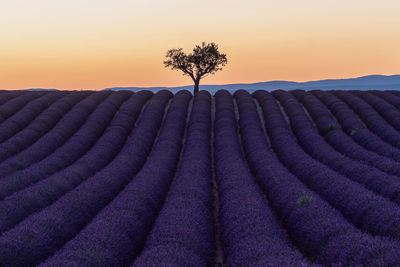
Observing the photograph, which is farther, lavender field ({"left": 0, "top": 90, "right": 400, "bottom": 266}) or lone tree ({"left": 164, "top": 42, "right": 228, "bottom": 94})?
lone tree ({"left": 164, "top": 42, "right": 228, "bottom": 94})

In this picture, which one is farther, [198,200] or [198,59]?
[198,59]

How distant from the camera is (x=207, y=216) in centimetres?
810

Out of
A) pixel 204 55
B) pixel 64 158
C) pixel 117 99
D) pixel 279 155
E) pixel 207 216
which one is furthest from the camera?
pixel 204 55

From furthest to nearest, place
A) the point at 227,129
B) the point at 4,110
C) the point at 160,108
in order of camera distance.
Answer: the point at 160,108
the point at 4,110
the point at 227,129

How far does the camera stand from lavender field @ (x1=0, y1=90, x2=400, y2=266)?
224 inches

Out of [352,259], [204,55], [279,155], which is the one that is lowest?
[279,155]

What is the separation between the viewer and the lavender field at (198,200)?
569 cm

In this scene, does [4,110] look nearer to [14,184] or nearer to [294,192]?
[14,184]

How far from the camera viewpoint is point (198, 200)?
8641 mm

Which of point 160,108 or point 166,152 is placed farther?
point 160,108

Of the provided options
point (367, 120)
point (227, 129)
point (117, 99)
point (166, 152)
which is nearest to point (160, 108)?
point (117, 99)

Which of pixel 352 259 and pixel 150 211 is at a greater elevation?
pixel 352 259

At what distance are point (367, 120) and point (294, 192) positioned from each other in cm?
1655

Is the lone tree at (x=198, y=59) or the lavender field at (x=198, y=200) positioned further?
the lone tree at (x=198, y=59)
